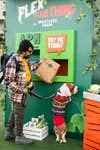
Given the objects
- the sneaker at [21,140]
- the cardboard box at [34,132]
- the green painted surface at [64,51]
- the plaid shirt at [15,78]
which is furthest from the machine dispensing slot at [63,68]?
the sneaker at [21,140]

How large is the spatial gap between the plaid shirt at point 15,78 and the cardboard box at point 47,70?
357 mm

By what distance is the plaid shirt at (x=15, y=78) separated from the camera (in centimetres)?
443

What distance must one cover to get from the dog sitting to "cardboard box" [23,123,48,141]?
0.23m

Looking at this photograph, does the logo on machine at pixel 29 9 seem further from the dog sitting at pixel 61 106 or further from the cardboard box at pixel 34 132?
the cardboard box at pixel 34 132

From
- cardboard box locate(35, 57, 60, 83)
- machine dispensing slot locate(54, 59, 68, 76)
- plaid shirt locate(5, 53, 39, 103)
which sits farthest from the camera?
machine dispensing slot locate(54, 59, 68, 76)

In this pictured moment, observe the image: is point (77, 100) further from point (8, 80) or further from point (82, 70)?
point (8, 80)

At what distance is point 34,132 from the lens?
486 centimetres

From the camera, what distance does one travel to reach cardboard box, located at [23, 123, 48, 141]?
4.82m

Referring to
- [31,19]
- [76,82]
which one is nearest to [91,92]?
[76,82]

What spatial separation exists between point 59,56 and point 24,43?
62 centimetres

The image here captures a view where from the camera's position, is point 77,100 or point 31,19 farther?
point 31,19

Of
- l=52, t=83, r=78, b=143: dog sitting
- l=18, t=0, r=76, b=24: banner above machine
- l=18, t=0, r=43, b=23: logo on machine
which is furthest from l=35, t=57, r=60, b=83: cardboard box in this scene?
l=18, t=0, r=43, b=23: logo on machine

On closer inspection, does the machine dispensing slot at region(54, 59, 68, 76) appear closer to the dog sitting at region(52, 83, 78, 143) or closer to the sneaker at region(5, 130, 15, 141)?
the dog sitting at region(52, 83, 78, 143)

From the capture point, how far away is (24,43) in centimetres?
444
